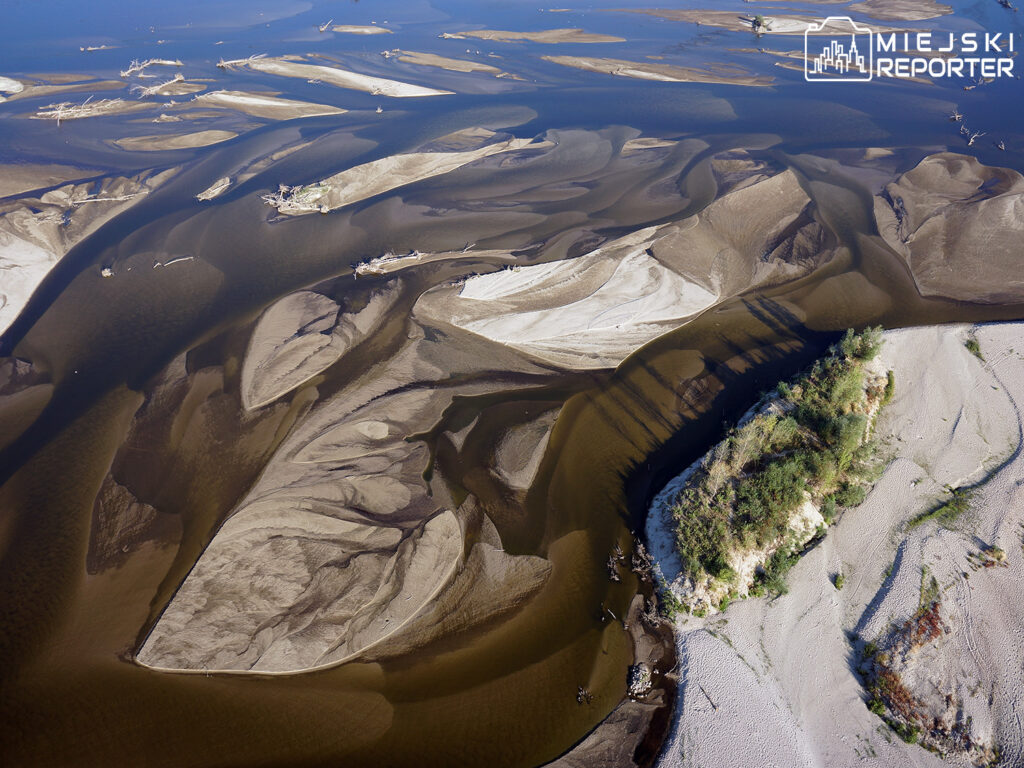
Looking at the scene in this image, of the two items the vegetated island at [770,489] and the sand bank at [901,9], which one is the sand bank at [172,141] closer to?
the vegetated island at [770,489]

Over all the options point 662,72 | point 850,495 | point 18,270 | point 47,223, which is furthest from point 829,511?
point 662,72

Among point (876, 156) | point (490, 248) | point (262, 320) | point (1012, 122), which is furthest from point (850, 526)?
point (1012, 122)

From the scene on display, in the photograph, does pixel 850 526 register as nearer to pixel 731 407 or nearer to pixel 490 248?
pixel 731 407

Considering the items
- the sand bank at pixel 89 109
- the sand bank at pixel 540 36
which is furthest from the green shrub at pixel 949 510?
the sand bank at pixel 540 36

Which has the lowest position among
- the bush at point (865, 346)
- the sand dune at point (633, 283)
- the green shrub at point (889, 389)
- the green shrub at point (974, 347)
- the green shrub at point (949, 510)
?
the green shrub at point (949, 510)

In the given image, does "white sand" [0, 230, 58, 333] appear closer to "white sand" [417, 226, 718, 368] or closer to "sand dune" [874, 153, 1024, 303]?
"white sand" [417, 226, 718, 368]
